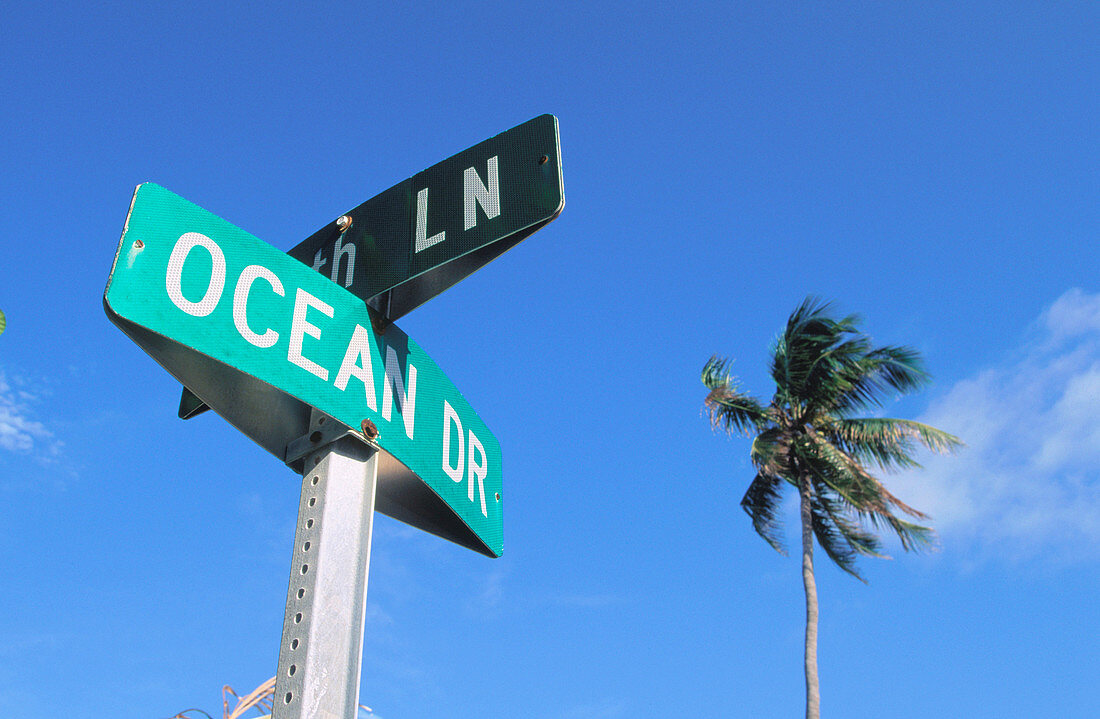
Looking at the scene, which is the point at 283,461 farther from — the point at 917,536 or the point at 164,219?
the point at 917,536

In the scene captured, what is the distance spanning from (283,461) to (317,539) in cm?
34

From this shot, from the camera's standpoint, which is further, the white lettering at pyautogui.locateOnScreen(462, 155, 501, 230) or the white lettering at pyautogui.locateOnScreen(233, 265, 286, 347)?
the white lettering at pyautogui.locateOnScreen(462, 155, 501, 230)

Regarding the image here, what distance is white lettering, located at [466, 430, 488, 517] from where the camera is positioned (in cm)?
237

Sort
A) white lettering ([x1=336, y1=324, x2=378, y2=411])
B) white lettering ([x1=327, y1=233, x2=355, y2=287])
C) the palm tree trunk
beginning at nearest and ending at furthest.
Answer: white lettering ([x1=336, y1=324, x2=378, y2=411])
white lettering ([x1=327, y1=233, x2=355, y2=287])
the palm tree trunk

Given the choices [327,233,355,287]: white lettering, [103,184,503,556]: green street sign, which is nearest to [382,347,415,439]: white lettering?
[103,184,503,556]: green street sign

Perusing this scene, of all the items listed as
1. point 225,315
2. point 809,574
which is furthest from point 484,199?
point 809,574

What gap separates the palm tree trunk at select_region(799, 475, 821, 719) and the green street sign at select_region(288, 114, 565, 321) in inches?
502

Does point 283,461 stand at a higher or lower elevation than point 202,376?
lower

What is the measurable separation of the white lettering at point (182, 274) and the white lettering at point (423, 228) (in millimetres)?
511

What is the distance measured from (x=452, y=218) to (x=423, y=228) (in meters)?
0.08

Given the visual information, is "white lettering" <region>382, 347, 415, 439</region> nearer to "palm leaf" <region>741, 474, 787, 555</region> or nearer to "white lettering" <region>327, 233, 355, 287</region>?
"white lettering" <region>327, 233, 355, 287</region>

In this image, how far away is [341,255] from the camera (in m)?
2.38

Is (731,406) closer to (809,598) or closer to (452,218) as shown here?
(809,598)

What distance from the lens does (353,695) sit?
162cm
